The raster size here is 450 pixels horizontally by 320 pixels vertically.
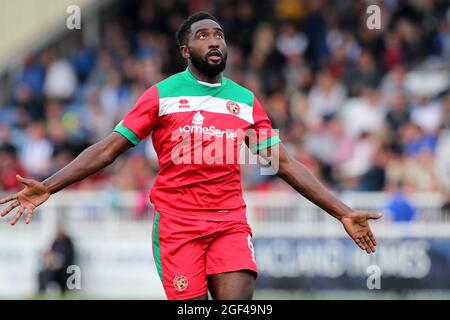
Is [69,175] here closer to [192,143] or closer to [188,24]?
[192,143]

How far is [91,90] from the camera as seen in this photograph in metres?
22.5

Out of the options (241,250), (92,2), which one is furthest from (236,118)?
(92,2)

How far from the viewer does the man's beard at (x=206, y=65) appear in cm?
892

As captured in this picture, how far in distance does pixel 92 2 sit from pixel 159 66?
107 inches

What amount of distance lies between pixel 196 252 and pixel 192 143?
2.61 ft

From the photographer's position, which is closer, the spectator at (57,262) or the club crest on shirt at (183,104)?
the club crest on shirt at (183,104)

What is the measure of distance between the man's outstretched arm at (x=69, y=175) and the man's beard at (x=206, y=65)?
770 mm

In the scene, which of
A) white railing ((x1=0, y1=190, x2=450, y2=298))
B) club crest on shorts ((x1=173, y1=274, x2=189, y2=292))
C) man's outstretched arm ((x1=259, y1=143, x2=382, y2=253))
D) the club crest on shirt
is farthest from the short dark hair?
white railing ((x1=0, y1=190, x2=450, y2=298))

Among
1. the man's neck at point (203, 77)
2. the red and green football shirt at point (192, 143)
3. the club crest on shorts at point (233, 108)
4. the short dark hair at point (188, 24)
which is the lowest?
the red and green football shirt at point (192, 143)

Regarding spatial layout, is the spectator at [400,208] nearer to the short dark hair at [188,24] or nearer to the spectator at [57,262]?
the spectator at [57,262]

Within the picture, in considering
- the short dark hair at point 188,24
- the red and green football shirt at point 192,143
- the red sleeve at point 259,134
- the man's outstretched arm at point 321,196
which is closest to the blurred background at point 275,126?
the man's outstretched arm at point 321,196

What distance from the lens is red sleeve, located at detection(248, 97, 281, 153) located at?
9.12 m
